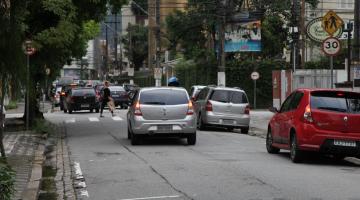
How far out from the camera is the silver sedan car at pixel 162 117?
1852 cm

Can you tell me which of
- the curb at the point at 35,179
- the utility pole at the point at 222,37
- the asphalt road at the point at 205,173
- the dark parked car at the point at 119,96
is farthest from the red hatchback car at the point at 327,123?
the dark parked car at the point at 119,96

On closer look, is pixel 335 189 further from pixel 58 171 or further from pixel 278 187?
pixel 58 171

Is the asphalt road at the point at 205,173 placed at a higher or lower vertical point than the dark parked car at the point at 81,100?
lower

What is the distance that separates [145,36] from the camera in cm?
10081

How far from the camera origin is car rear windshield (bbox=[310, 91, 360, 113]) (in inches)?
565

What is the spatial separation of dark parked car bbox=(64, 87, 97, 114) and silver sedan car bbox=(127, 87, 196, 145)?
23384 mm

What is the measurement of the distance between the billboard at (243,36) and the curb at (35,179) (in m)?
33.0

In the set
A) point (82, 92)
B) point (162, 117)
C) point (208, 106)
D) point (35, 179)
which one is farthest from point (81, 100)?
point (35, 179)

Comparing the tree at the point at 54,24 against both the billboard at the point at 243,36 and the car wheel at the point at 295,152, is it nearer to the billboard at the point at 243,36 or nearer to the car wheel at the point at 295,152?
the car wheel at the point at 295,152

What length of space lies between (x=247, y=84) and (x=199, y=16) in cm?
726

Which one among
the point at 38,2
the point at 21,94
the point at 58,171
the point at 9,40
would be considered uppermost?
the point at 38,2

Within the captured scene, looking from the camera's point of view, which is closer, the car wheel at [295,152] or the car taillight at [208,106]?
the car wheel at [295,152]

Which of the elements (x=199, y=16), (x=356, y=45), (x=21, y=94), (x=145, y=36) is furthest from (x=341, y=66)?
(x=145, y=36)

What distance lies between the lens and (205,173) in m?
12.9
